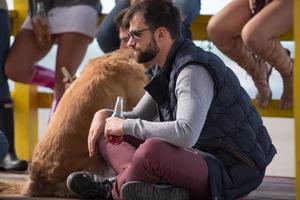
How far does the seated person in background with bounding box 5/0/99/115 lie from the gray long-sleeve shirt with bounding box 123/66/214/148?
77.0 inches

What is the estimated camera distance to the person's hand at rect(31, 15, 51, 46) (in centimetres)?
529

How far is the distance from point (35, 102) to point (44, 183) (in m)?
2.19

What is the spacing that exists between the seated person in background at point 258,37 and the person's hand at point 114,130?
53.7 inches

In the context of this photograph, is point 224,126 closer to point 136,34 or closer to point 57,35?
point 136,34

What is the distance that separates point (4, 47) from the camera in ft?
17.6

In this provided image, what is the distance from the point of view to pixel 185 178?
133 inches

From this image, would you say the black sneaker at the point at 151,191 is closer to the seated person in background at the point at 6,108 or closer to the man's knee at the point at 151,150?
the man's knee at the point at 151,150

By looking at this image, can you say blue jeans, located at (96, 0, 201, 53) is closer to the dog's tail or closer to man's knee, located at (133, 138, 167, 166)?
the dog's tail

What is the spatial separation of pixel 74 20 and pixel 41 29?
23cm

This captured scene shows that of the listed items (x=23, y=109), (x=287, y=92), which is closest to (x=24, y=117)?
(x=23, y=109)

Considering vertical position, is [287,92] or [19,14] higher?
[19,14]

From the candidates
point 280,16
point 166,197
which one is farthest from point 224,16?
point 166,197

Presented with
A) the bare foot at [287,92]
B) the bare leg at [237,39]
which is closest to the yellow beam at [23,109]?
the bare leg at [237,39]

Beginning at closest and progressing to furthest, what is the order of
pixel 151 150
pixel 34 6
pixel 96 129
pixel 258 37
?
pixel 151 150 → pixel 96 129 → pixel 258 37 → pixel 34 6
